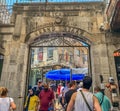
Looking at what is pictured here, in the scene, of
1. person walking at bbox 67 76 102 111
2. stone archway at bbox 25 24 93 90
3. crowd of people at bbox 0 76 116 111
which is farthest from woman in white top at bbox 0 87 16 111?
stone archway at bbox 25 24 93 90

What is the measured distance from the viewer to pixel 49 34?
10.9 m

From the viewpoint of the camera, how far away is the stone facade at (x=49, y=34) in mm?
10117

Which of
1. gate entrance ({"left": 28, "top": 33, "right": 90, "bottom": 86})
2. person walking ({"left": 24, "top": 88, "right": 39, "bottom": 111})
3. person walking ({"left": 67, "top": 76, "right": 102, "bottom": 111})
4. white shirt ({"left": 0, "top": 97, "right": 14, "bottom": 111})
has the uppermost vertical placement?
gate entrance ({"left": 28, "top": 33, "right": 90, "bottom": 86})

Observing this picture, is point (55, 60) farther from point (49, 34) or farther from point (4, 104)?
A: point (4, 104)

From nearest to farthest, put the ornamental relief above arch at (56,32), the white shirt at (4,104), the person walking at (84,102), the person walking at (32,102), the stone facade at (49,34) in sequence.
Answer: the person walking at (84,102) → the white shirt at (4,104) → the person walking at (32,102) → the stone facade at (49,34) → the ornamental relief above arch at (56,32)

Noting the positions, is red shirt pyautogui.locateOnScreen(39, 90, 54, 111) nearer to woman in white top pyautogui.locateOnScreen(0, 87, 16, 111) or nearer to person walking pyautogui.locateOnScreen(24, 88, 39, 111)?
person walking pyautogui.locateOnScreen(24, 88, 39, 111)

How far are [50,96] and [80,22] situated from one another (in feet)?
16.6

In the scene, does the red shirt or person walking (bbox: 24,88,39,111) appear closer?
the red shirt

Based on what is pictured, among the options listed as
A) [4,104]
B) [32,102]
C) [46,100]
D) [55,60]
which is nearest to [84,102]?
[4,104]

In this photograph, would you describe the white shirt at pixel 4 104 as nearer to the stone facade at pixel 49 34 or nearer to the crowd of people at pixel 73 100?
the crowd of people at pixel 73 100

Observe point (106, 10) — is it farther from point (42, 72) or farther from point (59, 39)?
point (42, 72)

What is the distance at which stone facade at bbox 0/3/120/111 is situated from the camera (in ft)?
33.2

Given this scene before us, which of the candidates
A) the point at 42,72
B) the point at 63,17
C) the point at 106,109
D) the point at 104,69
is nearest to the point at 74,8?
the point at 63,17

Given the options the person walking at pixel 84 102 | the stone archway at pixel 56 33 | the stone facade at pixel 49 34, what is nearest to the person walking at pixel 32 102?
the stone facade at pixel 49 34
